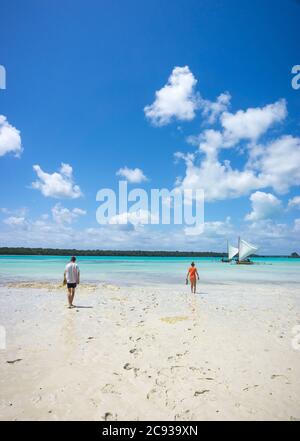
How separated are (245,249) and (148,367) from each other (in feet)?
307

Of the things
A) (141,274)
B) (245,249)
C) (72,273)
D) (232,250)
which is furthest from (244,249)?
(72,273)

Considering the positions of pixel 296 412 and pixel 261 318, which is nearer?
pixel 296 412

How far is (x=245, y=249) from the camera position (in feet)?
306

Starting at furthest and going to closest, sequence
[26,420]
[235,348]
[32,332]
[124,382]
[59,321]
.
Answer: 1. [59,321]
2. [32,332]
3. [235,348]
4. [124,382]
5. [26,420]

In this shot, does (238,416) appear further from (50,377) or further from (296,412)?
(50,377)

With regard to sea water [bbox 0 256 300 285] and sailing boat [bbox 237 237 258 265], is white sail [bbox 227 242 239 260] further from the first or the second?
sea water [bbox 0 256 300 285]

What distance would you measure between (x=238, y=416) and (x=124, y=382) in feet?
7.73

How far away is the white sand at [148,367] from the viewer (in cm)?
475

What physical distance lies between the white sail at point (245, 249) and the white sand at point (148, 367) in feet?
280

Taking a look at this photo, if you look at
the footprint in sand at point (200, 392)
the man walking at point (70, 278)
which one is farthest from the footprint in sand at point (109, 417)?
the man walking at point (70, 278)

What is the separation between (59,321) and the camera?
1076cm

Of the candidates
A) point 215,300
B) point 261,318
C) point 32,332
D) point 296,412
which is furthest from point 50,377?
point 215,300

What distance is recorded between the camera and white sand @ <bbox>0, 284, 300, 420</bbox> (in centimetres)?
475

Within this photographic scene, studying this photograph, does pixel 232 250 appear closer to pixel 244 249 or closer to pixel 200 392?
pixel 244 249
